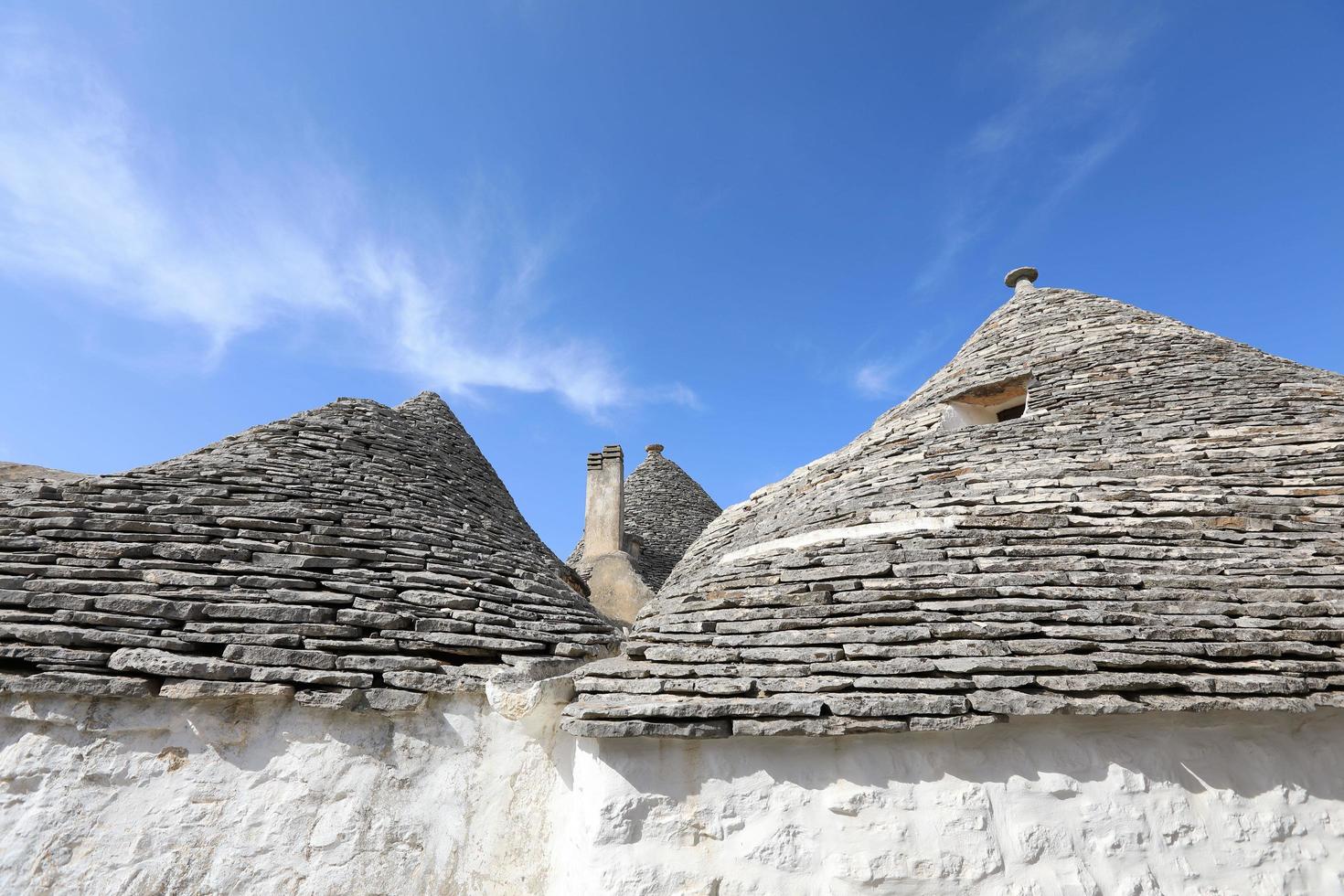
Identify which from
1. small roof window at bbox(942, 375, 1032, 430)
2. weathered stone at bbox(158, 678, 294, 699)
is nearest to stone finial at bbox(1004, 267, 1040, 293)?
small roof window at bbox(942, 375, 1032, 430)

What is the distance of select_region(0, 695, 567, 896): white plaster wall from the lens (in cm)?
299

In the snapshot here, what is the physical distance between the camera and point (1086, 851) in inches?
99.0

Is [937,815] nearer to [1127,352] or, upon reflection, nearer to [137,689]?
[137,689]

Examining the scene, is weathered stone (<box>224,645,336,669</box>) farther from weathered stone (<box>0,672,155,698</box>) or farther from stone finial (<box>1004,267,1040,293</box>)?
stone finial (<box>1004,267,1040,293</box>)

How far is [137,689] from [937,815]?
151 inches

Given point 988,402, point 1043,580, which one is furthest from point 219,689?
point 988,402

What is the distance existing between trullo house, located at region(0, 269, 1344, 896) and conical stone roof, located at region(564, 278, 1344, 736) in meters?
0.02

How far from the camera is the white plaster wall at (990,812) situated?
2.50m

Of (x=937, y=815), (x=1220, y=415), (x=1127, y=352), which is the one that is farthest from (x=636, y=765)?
(x=1127, y=352)

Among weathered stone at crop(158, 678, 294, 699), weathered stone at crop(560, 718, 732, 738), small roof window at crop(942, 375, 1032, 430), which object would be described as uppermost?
small roof window at crop(942, 375, 1032, 430)

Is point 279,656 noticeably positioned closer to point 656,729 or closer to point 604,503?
point 656,729

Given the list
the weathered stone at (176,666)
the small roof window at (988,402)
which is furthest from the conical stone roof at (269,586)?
the small roof window at (988,402)

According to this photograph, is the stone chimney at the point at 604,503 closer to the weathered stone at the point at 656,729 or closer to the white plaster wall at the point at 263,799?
the white plaster wall at the point at 263,799

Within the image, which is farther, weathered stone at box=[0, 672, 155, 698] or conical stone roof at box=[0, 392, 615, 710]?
conical stone roof at box=[0, 392, 615, 710]
